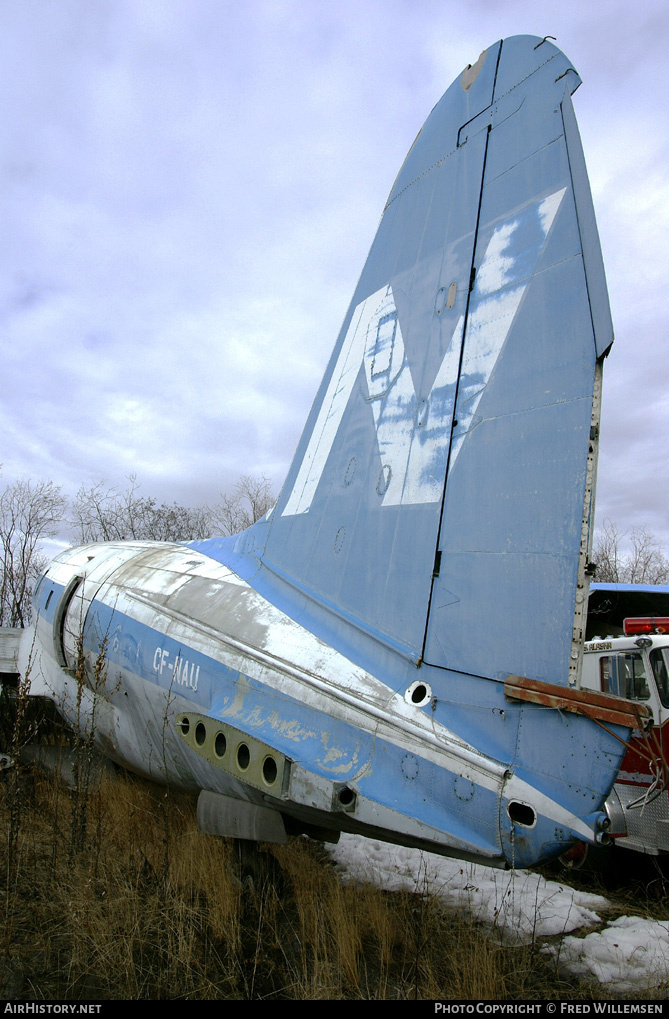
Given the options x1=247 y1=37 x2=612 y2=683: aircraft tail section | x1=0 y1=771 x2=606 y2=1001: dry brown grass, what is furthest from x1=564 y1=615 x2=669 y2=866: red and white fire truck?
x1=247 y1=37 x2=612 y2=683: aircraft tail section

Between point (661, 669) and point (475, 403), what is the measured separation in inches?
205

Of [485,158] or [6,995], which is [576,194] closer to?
[485,158]

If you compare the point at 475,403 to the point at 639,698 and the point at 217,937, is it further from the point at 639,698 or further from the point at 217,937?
the point at 639,698

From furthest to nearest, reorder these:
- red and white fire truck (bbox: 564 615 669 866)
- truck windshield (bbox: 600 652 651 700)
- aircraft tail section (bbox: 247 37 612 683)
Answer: truck windshield (bbox: 600 652 651 700), red and white fire truck (bbox: 564 615 669 866), aircraft tail section (bbox: 247 37 612 683)

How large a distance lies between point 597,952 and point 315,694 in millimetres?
3217

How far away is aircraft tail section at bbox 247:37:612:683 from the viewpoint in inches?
114

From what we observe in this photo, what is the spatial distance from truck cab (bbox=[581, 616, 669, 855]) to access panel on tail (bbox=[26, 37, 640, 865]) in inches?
140

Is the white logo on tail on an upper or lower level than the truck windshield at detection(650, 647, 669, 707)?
upper

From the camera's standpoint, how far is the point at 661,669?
682 centimetres

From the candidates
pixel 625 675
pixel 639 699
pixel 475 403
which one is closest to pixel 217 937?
pixel 475 403

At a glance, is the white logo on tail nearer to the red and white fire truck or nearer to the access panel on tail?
the access panel on tail

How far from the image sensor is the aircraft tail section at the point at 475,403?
2885 millimetres

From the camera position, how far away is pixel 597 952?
4.40 m
